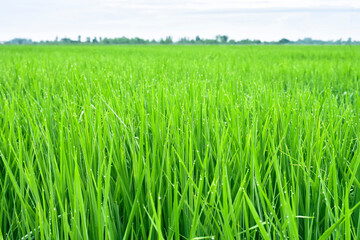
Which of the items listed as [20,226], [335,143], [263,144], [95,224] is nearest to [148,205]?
[95,224]

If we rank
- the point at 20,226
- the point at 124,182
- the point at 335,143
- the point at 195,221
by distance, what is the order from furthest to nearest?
the point at 335,143
the point at 124,182
the point at 20,226
the point at 195,221

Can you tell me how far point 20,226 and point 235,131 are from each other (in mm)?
567

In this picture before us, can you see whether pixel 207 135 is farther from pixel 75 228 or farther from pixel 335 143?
pixel 75 228

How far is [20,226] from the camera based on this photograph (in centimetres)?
74

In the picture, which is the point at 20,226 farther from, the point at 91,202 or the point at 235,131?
the point at 235,131

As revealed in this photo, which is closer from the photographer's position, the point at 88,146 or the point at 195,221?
the point at 195,221

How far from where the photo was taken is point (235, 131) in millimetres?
996

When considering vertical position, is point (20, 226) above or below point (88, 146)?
below

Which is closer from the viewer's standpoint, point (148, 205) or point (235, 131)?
point (148, 205)

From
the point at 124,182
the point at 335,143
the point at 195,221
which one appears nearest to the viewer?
the point at 195,221

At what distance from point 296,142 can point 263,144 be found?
0.34 feet

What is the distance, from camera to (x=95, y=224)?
27.2 inches

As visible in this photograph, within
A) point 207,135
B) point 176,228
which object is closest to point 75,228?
point 176,228

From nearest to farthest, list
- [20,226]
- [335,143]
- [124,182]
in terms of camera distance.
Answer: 1. [20,226]
2. [124,182]
3. [335,143]
